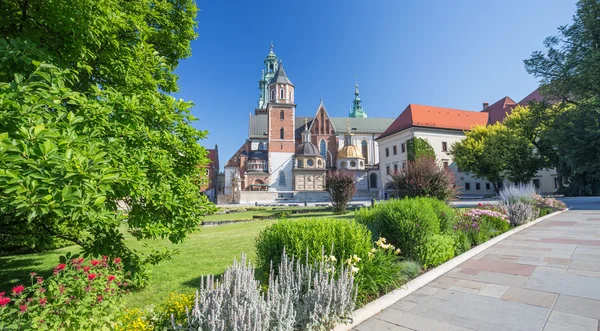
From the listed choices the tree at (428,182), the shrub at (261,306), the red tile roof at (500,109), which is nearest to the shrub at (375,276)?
the shrub at (261,306)

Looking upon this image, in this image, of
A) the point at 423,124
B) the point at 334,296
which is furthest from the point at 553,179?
the point at 334,296

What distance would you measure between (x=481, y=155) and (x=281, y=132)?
121ft

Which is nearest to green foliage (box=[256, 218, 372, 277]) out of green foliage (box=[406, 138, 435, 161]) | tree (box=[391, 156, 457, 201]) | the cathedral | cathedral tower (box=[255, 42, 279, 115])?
tree (box=[391, 156, 457, 201])

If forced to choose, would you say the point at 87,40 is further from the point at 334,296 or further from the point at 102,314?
the point at 334,296

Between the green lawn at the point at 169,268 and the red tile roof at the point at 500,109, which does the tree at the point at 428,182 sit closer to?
the green lawn at the point at 169,268

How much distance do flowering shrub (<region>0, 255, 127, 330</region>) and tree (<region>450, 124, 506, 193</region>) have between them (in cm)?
3688

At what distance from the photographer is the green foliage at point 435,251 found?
5734 millimetres

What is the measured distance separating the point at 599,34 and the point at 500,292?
1111 inches

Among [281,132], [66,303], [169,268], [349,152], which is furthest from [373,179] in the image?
[66,303]

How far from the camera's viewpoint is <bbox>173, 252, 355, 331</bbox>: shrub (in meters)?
2.58

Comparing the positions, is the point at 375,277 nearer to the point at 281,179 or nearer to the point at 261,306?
the point at 261,306

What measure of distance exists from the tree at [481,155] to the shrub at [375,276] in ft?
110

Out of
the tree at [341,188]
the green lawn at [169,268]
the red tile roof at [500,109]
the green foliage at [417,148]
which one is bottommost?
the green lawn at [169,268]

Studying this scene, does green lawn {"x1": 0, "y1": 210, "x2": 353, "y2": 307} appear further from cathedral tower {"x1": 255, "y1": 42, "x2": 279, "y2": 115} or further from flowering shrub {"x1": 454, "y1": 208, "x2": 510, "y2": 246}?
cathedral tower {"x1": 255, "y1": 42, "x2": 279, "y2": 115}
